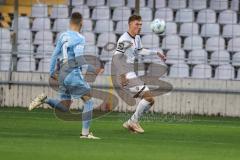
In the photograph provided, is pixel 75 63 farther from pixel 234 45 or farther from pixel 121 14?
pixel 121 14

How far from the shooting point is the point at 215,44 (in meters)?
23.8

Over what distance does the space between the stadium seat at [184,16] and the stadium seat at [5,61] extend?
5.08m

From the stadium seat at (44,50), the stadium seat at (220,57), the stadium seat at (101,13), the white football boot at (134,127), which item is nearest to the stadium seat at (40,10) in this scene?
the stadium seat at (44,50)

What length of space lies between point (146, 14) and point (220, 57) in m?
3.05

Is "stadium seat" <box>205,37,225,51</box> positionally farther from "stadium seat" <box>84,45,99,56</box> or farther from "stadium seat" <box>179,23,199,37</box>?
"stadium seat" <box>84,45,99,56</box>

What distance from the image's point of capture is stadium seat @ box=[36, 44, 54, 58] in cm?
2445

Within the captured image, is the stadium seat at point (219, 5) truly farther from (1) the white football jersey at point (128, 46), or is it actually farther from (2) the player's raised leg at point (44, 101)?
(2) the player's raised leg at point (44, 101)

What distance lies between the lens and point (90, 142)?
14664mm

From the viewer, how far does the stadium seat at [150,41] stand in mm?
24297

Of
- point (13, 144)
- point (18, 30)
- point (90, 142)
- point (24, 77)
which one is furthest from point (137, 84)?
point (18, 30)

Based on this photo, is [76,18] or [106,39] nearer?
[76,18]

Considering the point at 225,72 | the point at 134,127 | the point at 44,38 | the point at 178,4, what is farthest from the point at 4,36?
the point at 134,127

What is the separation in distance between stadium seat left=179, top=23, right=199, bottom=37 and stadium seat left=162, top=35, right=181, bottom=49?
0.35 meters

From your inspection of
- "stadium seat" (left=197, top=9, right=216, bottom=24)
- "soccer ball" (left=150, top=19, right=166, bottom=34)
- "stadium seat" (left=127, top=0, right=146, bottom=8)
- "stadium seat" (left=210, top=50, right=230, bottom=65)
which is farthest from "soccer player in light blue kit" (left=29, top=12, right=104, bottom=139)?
"stadium seat" (left=127, top=0, right=146, bottom=8)
